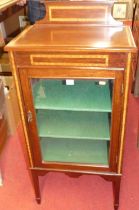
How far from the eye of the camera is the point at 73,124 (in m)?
1.31

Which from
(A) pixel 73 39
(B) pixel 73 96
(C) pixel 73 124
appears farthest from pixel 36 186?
(A) pixel 73 39

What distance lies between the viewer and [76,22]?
3.98 feet

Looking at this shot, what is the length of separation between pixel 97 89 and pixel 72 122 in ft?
0.76

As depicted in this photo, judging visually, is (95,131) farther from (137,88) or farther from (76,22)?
(137,88)

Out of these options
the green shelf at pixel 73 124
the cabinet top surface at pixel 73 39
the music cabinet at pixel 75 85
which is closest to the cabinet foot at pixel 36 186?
the music cabinet at pixel 75 85

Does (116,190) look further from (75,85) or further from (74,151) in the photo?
(75,85)

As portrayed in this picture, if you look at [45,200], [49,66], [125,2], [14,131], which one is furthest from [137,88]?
[125,2]

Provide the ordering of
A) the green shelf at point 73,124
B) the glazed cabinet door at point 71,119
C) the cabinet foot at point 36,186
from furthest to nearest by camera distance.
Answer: the cabinet foot at point 36,186 → the green shelf at point 73,124 → the glazed cabinet door at point 71,119

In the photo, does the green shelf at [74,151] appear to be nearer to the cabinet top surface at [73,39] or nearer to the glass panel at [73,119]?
the glass panel at [73,119]

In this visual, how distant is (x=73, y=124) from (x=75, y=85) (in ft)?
0.71

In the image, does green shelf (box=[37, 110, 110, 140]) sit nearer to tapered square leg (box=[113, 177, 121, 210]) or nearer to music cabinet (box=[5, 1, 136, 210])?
music cabinet (box=[5, 1, 136, 210])

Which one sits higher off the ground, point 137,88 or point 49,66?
point 49,66

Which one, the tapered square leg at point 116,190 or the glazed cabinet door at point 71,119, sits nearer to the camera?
the glazed cabinet door at point 71,119

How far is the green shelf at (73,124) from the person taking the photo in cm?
125
